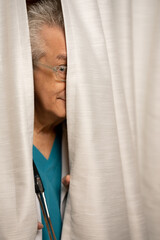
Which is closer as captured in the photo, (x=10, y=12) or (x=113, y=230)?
(x=10, y=12)

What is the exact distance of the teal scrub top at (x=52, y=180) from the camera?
3.96 ft

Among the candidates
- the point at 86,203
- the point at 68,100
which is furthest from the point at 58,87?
the point at 86,203

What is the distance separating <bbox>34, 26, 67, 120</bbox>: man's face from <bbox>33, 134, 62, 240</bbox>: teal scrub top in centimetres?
18

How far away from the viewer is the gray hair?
115 cm

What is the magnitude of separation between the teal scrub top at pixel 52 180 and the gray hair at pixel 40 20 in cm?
38

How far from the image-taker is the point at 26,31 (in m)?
0.95

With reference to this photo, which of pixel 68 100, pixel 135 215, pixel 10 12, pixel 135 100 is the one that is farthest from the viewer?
pixel 135 100

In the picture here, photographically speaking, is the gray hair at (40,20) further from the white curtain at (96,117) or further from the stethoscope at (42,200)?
the stethoscope at (42,200)

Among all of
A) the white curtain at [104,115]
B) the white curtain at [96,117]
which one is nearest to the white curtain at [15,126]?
the white curtain at [96,117]

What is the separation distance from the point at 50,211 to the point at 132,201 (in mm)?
318

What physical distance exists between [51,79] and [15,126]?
301 mm

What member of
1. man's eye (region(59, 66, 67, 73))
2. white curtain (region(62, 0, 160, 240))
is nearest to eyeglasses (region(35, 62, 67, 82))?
man's eye (region(59, 66, 67, 73))

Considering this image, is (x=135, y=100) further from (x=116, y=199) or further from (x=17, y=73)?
(x=17, y=73)

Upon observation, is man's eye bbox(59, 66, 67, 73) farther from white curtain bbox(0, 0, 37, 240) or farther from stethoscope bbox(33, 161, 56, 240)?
stethoscope bbox(33, 161, 56, 240)
